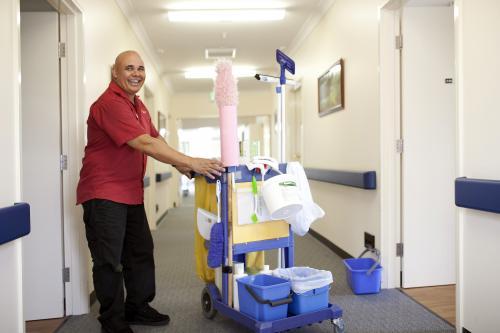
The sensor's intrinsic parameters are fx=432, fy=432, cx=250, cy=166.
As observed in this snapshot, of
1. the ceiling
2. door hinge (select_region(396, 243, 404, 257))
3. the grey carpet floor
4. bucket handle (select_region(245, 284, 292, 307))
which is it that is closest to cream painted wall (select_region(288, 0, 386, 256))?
door hinge (select_region(396, 243, 404, 257))

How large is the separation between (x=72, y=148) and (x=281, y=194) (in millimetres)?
1516

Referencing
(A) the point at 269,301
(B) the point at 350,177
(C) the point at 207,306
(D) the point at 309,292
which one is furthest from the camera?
(B) the point at 350,177

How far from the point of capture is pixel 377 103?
3.33m

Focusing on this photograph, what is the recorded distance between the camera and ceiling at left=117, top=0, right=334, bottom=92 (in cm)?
487

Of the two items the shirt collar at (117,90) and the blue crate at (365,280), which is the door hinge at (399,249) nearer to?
the blue crate at (365,280)

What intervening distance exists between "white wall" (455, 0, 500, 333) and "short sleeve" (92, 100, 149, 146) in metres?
1.70

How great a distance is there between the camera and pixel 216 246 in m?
2.37

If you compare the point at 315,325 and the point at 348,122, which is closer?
the point at 315,325

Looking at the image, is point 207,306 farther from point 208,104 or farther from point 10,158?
point 208,104

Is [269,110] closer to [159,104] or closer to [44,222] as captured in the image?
[159,104]

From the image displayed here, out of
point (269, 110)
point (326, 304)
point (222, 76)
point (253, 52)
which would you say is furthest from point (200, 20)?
point (269, 110)

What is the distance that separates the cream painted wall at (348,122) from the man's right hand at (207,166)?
1533 millimetres

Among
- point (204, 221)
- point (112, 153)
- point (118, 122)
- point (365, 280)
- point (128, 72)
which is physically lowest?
point (365, 280)

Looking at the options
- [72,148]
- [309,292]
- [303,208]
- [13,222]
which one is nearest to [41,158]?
[72,148]
